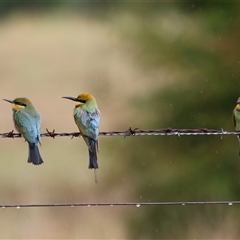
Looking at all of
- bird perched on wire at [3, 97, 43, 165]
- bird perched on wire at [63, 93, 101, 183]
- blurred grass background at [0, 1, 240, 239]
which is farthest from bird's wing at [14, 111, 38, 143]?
blurred grass background at [0, 1, 240, 239]

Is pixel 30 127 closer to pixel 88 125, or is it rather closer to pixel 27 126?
pixel 27 126

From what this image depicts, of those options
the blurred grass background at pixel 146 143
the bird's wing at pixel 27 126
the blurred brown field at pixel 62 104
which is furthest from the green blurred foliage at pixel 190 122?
the bird's wing at pixel 27 126

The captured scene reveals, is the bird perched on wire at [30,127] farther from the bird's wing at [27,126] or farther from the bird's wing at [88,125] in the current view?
the bird's wing at [88,125]

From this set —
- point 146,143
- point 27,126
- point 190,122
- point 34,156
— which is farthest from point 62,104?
point 34,156

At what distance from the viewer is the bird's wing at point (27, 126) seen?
3.98 meters

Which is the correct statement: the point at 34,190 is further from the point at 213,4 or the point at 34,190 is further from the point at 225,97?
the point at 213,4

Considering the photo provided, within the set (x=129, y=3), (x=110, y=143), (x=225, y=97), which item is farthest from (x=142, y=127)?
(x=129, y=3)

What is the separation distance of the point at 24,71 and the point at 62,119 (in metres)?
1.93

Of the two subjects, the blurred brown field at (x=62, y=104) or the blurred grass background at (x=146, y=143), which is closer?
the blurred grass background at (x=146, y=143)

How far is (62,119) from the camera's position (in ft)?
28.3

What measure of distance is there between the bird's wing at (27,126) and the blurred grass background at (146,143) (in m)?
2.83

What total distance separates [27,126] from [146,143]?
13.4 feet

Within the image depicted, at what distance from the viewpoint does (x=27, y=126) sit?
4023 mm

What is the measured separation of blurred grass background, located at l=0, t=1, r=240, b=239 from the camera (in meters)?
7.20
